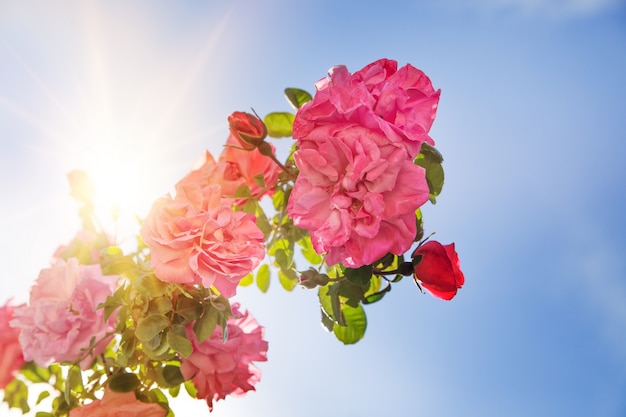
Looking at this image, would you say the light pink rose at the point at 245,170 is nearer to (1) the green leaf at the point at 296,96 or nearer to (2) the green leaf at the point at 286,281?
(1) the green leaf at the point at 296,96

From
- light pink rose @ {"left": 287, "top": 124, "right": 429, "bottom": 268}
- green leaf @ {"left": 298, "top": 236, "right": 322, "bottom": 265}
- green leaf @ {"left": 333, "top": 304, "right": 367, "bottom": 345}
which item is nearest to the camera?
light pink rose @ {"left": 287, "top": 124, "right": 429, "bottom": 268}

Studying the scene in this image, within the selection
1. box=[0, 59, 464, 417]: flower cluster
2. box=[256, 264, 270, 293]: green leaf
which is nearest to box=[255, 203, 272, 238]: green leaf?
box=[0, 59, 464, 417]: flower cluster

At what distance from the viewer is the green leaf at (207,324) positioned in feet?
3.24

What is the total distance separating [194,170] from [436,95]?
20.9 inches

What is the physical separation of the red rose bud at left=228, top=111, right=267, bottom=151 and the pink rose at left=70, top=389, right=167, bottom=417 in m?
0.52

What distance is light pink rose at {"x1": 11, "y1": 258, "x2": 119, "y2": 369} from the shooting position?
42.0 inches

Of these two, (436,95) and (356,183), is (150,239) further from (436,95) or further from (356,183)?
(436,95)

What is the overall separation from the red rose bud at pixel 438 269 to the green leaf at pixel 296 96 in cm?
38

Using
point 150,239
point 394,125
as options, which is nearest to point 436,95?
point 394,125

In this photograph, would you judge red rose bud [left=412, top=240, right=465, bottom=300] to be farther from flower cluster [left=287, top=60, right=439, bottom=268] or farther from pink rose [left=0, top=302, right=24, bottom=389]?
pink rose [left=0, top=302, right=24, bottom=389]

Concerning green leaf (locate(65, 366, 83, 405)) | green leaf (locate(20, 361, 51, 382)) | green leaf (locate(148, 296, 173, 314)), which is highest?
green leaf (locate(148, 296, 173, 314))

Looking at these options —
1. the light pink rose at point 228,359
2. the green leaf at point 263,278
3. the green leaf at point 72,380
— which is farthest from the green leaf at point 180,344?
the green leaf at point 263,278

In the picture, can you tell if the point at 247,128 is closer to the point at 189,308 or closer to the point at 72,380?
the point at 189,308

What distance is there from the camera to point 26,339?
3.56 feet
